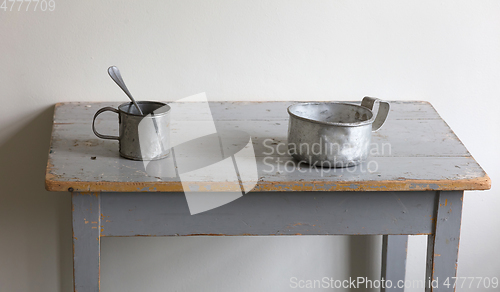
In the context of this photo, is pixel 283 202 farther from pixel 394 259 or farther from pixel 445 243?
pixel 394 259

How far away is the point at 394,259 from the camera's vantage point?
4.52 ft

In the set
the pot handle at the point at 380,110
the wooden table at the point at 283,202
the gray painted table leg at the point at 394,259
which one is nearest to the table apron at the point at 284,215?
the wooden table at the point at 283,202

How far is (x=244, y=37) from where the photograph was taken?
1264 mm

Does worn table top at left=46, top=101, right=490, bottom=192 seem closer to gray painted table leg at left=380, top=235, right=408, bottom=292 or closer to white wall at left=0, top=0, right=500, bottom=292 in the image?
white wall at left=0, top=0, right=500, bottom=292

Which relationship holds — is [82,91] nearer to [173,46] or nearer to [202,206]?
[173,46]

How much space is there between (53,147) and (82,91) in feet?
1.15

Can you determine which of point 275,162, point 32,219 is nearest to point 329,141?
point 275,162

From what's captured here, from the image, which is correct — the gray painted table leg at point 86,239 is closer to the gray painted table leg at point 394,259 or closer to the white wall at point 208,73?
the white wall at point 208,73

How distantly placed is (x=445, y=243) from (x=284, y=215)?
29 cm

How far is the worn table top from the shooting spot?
0.81 m

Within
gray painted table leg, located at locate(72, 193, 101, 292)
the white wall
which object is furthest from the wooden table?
the white wall

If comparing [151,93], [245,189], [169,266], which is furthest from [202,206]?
[169,266]

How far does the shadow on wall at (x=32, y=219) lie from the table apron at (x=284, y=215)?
574 mm

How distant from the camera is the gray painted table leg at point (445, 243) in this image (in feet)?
2.77
